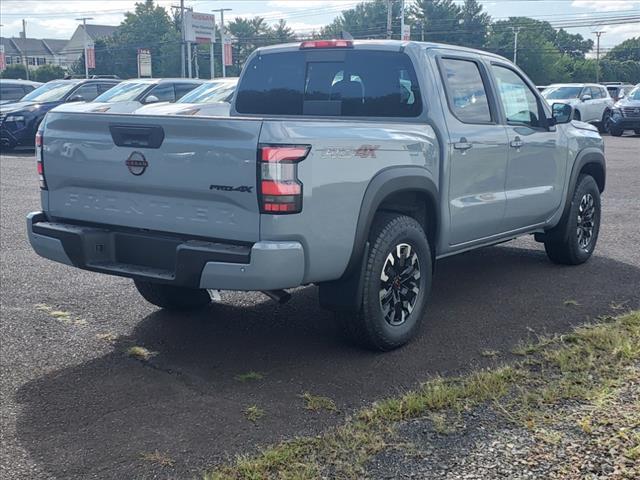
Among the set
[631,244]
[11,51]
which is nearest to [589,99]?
[631,244]

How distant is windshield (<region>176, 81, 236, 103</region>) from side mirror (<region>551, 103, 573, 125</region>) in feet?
29.2

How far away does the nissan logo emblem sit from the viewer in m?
4.68

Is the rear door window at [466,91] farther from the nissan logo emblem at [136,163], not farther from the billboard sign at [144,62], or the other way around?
the billboard sign at [144,62]

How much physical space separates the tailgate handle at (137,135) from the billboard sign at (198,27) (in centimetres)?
4179

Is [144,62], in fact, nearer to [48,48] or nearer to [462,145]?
[462,145]

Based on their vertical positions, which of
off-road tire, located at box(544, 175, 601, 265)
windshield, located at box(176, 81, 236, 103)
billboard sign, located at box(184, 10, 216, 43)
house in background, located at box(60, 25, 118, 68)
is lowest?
off-road tire, located at box(544, 175, 601, 265)

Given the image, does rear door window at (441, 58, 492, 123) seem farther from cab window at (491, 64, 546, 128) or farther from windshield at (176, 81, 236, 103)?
windshield at (176, 81, 236, 103)

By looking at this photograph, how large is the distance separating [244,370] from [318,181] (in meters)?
1.27

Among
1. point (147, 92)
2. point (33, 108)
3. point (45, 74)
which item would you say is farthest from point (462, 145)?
point (45, 74)

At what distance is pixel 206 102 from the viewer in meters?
14.9

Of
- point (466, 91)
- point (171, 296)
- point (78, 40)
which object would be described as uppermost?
point (78, 40)

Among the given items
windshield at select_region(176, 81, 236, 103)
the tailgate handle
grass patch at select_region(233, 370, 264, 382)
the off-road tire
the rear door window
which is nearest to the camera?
the tailgate handle

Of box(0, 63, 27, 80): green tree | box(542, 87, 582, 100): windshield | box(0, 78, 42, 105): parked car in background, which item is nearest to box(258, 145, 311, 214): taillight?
box(0, 78, 42, 105): parked car in background

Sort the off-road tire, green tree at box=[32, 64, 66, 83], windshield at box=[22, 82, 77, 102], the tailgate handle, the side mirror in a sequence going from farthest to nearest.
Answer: green tree at box=[32, 64, 66, 83] < windshield at box=[22, 82, 77, 102] < the off-road tire < the side mirror < the tailgate handle
